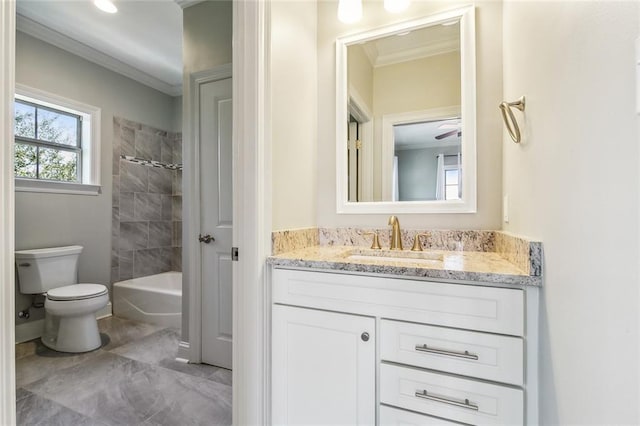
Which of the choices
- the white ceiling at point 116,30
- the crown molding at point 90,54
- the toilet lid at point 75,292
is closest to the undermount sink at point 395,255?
the toilet lid at point 75,292

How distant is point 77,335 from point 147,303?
0.66 m

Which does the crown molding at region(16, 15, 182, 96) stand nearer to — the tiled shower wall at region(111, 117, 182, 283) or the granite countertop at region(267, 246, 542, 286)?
the tiled shower wall at region(111, 117, 182, 283)

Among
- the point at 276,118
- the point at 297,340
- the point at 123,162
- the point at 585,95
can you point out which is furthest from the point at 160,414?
the point at 123,162

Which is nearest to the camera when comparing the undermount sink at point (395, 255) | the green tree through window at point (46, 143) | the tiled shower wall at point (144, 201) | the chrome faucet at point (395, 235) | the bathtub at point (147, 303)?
the undermount sink at point (395, 255)

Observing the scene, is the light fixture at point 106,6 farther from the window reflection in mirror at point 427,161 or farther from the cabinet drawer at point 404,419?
the cabinet drawer at point 404,419

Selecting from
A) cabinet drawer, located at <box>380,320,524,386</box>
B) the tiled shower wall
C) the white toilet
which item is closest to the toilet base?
the white toilet

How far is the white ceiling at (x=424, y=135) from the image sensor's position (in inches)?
62.7

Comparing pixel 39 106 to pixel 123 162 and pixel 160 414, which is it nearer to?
pixel 123 162

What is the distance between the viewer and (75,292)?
7.82 ft

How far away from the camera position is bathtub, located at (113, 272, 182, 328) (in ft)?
9.36

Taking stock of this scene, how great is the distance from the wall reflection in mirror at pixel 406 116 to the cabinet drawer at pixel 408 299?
684mm

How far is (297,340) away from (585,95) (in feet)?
3.79

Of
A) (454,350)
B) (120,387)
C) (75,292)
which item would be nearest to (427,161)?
(454,350)

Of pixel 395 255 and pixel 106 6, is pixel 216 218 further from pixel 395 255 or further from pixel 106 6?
pixel 106 6
